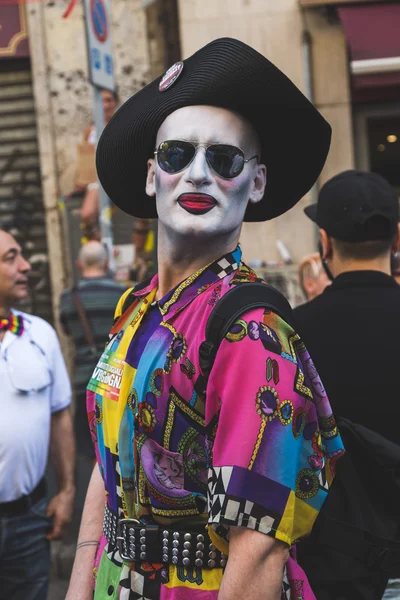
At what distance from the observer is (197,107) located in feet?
6.32

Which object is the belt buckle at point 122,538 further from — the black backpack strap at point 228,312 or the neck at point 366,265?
the neck at point 366,265

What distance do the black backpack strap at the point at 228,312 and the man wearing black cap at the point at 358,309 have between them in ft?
2.88

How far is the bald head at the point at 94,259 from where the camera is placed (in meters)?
6.34

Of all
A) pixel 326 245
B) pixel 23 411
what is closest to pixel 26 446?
pixel 23 411

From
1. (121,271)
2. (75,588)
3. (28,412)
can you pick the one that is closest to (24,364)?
(28,412)

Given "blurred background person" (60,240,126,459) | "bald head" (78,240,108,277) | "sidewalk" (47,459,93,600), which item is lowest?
"sidewalk" (47,459,93,600)

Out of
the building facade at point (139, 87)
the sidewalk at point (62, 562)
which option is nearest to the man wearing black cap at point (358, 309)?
the sidewalk at point (62, 562)

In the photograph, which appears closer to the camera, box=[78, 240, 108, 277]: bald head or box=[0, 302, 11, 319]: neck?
box=[0, 302, 11, 319]: neck

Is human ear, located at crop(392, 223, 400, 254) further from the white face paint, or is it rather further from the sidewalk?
the sidewalk

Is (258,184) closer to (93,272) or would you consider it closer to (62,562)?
(62,562)

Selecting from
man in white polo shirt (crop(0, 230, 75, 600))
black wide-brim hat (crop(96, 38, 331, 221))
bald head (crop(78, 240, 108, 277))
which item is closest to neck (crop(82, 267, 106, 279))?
bald head (crop(78, 240, 108, 277))

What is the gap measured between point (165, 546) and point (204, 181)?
0.76 metres

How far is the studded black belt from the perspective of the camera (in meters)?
1.77

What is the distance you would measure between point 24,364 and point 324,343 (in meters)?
1.46
